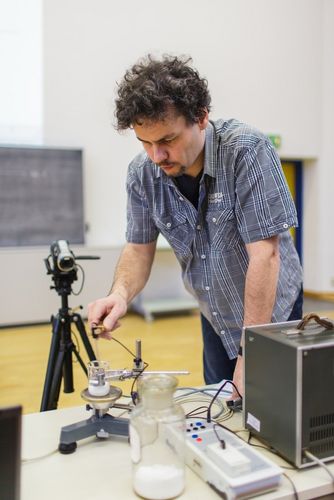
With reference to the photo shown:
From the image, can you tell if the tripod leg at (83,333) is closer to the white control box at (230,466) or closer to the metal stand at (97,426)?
the metal stand at (97,426)

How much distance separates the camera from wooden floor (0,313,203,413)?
2.73 m

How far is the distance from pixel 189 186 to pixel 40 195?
3.40m

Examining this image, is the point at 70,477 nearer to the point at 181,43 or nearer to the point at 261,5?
the point at 181,43

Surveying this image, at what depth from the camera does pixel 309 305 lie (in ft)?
17.9

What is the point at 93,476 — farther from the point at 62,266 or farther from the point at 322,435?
the point at 62,266

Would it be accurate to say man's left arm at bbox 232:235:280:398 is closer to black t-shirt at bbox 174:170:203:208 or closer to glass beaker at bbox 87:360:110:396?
black t-shirt at bbox 174:170:203:208

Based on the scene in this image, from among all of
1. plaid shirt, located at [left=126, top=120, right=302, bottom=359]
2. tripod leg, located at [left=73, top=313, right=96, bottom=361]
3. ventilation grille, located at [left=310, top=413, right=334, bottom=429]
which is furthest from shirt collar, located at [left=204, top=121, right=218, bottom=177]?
tripod leg, located at [left=73, top=313, right=96, bottom=361]

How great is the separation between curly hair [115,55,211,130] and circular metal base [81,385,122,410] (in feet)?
2.04

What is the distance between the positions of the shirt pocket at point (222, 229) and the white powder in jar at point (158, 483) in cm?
71

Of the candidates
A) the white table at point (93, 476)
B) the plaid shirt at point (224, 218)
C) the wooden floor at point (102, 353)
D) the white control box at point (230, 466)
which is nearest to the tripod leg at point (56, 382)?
the wooden floor at point (102, 353)

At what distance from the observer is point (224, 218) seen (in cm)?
132

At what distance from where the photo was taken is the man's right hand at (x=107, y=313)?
1151 millimetres

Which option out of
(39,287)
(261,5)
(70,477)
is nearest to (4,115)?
(39,287)

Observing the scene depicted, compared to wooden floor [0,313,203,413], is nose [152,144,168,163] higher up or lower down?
higher up
